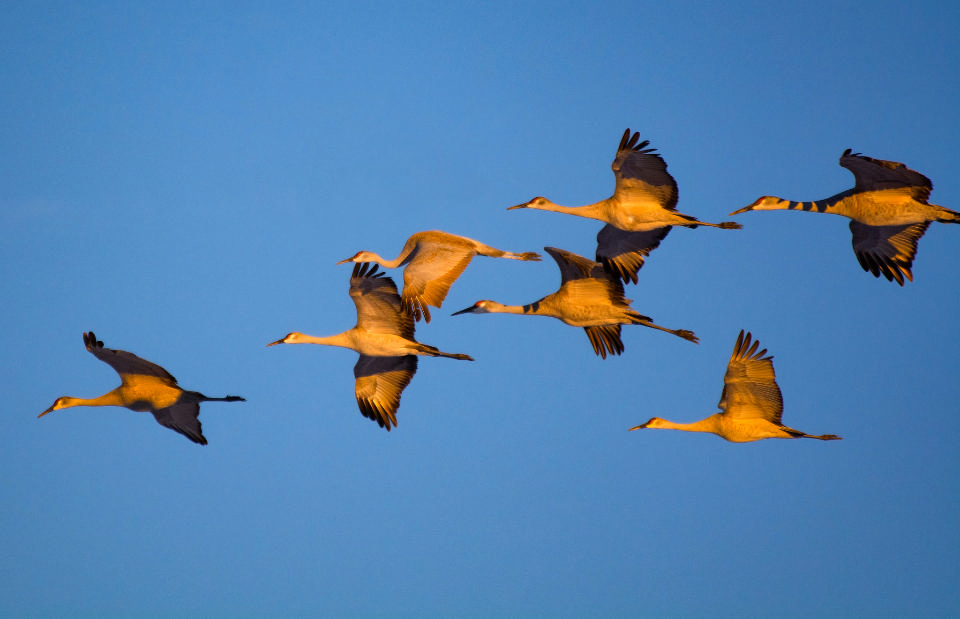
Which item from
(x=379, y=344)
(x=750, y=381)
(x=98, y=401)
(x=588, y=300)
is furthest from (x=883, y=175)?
(x=98, y=401)

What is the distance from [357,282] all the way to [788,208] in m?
6.95

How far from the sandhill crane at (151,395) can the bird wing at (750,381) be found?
7457 mm

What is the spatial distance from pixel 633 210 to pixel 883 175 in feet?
12.3

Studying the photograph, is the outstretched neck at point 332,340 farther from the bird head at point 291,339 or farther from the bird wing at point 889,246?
the bird wing at point 889,246

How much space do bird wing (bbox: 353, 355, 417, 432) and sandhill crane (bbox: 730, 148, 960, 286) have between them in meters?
6.12

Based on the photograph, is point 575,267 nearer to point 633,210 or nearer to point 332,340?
point 633,210

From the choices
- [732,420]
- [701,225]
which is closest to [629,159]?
[701,225]

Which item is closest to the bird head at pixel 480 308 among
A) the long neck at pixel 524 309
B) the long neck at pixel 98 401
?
the long neck at pixel 524 309

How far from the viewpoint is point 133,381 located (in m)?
21.5

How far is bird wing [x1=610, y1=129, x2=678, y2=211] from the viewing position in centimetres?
2072

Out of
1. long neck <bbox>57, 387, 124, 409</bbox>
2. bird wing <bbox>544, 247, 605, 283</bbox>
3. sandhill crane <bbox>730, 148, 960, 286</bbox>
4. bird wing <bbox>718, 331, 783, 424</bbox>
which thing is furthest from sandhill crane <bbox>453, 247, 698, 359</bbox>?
long neck <bbox>57, 387, 124, 409</bbox>

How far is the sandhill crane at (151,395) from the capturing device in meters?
20.7

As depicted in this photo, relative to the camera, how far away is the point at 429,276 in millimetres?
21844

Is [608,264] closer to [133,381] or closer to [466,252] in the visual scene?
[466,252]
